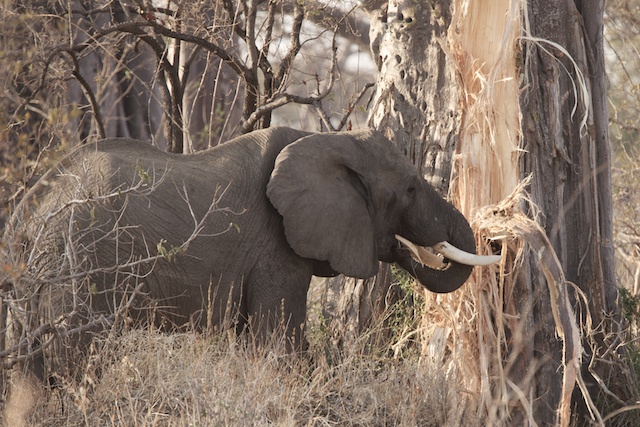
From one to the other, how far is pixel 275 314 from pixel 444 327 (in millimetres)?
1124

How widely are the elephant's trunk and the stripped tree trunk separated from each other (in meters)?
0.13

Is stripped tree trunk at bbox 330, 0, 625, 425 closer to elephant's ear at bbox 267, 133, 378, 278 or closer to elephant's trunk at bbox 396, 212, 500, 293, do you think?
elephant's trunk at bbox 396, 212, 500, 293

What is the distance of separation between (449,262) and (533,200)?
67cm

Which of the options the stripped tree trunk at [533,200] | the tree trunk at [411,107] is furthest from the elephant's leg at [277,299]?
the stripped tree trunk at [533,200]

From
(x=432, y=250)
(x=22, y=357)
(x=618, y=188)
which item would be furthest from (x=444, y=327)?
(x=618, y=188)

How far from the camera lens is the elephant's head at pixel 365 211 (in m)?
6.53

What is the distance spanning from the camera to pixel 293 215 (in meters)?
6.51

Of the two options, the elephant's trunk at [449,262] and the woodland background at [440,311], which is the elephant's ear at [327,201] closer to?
the elephant's trunk at [449,262]

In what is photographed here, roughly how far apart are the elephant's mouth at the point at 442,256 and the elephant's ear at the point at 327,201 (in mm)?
284

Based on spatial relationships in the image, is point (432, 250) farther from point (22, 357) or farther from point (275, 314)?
point (22, 357)

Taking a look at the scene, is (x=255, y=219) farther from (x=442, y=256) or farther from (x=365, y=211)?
(x=442, y=256)

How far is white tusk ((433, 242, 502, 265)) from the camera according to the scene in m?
6.53

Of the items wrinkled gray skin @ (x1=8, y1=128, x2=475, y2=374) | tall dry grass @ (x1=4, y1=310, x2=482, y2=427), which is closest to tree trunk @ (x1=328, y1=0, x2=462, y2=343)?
wrinkled gray skin @ (x1=8, y1=128, x2=475, y2=374)

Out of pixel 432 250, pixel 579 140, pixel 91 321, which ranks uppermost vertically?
pixel 579 140
